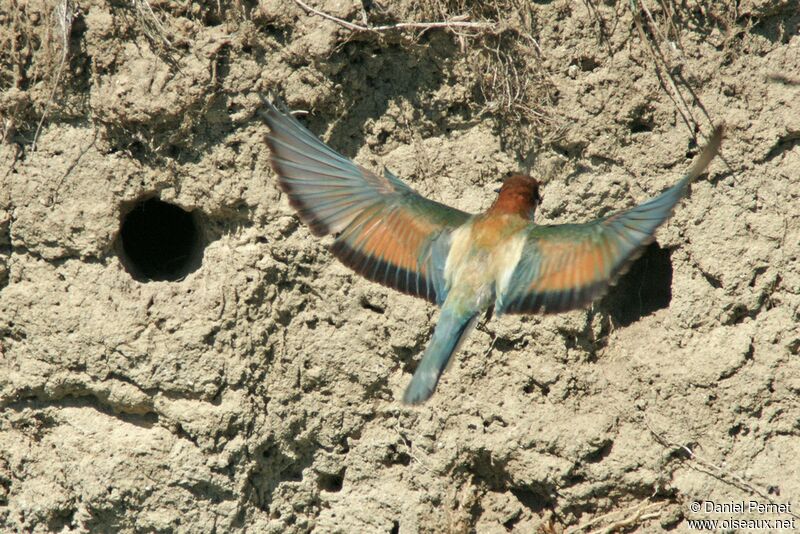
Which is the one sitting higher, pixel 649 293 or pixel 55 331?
pixel 649 293

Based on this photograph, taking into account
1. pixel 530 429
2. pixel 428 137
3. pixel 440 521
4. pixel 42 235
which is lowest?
pixel 440 521

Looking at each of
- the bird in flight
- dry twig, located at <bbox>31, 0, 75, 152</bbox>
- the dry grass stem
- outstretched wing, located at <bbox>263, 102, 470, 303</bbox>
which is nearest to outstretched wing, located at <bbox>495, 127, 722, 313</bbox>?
the bird in flight

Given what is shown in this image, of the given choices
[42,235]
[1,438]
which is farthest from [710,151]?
[1,438]

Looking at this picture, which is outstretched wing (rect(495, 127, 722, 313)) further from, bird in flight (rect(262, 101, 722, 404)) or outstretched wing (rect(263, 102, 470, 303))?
outstretched wing (rect(263, 102, 470, 303))

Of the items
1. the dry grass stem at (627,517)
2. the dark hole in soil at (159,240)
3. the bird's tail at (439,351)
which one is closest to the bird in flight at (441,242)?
the bird's tail at (439,351)

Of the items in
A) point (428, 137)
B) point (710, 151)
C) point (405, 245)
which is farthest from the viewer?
point (428, 137)

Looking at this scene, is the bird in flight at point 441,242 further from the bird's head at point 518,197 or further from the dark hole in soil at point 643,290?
the dark hole in soil at point 643,290

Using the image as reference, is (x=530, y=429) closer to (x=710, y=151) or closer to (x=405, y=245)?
(x=405, y=245)

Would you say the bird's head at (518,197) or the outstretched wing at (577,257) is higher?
the bird's head at (518,197)

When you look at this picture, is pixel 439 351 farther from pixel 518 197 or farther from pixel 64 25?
pixel 64 25
